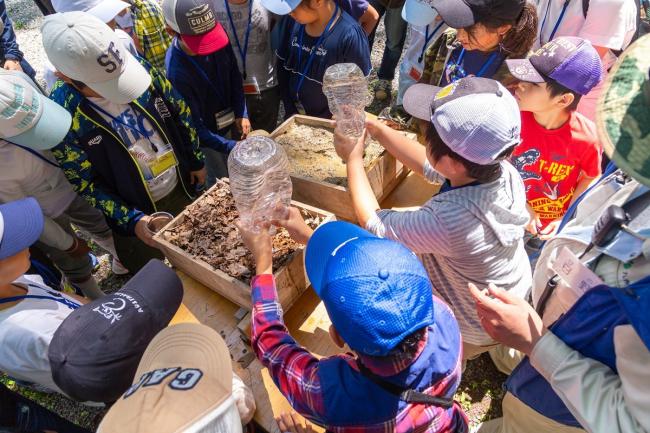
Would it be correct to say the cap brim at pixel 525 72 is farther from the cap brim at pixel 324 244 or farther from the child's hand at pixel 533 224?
the cap brim at pixel 324 244

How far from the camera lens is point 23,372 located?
1683mm

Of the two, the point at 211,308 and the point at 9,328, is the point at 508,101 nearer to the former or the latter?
the point at 211,308

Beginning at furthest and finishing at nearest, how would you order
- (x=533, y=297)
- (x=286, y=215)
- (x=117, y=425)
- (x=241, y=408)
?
(x=286, y=215)
(x=533, y=297)
(x=241, y=408)
(x=117, y=425)

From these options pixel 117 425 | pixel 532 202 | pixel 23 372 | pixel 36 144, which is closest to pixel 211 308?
pixel 23 372

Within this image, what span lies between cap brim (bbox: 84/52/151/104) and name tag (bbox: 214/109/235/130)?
0.96 m

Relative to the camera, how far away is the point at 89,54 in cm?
204

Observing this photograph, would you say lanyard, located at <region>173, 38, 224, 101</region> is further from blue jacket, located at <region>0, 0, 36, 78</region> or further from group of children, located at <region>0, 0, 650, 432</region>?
blue jacket, located at <region>0, 0, 36, 78</region>

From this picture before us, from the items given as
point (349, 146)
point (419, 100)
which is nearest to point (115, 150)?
point (349, 146)

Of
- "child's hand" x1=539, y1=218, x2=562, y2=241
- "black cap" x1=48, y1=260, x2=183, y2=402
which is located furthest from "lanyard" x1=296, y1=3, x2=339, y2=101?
"black cap" x1=48, y1=260, x2=183, y2=402

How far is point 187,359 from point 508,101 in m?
1.53

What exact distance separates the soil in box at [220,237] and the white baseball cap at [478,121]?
0.85 metres

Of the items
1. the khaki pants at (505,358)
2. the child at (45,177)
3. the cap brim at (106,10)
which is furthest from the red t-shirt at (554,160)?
the cap brim at (106,10)

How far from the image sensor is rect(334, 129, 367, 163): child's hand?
198cm

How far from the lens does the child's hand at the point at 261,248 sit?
1668 mm
